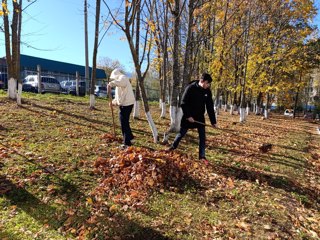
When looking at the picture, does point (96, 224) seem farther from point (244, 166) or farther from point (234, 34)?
point (234, 34)

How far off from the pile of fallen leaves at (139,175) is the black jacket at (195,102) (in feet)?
3.26

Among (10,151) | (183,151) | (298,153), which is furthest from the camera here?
(298,153)

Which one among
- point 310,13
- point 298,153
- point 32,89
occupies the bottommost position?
point 298,153

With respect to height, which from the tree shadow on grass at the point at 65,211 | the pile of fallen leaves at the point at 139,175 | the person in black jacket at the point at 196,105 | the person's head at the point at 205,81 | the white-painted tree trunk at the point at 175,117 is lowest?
the tree shadow on grass at the point at 65,211

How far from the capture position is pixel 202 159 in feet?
17.9

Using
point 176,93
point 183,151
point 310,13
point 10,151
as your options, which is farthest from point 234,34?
point 10,151

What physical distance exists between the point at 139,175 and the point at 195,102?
2016 mm

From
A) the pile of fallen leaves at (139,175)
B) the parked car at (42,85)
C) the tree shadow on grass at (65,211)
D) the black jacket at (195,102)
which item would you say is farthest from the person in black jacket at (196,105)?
the parked car at (42,85)

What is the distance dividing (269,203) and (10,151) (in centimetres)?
483

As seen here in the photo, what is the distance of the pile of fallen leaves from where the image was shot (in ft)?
12.5

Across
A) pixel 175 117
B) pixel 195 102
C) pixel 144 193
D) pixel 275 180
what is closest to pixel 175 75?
pixel 175 117

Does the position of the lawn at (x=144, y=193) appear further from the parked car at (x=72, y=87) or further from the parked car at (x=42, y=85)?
the parked car at (x=72, y=87)

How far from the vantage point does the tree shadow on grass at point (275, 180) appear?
4.28 meters

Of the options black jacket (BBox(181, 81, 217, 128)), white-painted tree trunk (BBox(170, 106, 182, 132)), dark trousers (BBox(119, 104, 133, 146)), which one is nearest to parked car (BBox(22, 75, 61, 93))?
white-painted tree trunk (BBox(170, 106, 182, 132))
